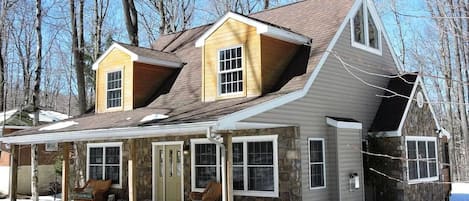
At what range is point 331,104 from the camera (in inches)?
498

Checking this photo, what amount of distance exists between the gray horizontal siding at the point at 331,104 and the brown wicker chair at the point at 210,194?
7.76 feet

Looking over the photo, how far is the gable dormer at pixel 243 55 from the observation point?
38.7ft

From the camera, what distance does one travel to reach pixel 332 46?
12.5 meters

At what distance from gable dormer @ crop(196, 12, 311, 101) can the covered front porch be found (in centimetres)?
113

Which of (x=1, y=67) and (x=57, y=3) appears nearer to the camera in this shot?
(x=57, y=3)

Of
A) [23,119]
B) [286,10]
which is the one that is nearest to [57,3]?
[23,119]

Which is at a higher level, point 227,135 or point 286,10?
point 286,10

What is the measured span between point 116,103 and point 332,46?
7090mm

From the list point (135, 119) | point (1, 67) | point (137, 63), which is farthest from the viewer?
point (1, 67)

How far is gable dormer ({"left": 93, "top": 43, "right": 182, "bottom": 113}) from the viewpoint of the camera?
14.6 metres

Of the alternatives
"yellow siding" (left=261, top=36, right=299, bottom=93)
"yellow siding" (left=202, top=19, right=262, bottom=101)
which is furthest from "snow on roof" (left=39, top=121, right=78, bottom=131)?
"yellow siding" (left=261, top=36, right=299, bottom=93)

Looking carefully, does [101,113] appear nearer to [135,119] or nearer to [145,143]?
[145,143]

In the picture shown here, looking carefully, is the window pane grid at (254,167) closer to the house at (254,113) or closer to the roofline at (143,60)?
the house at (254,113)

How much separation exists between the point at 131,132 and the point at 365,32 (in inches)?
302
